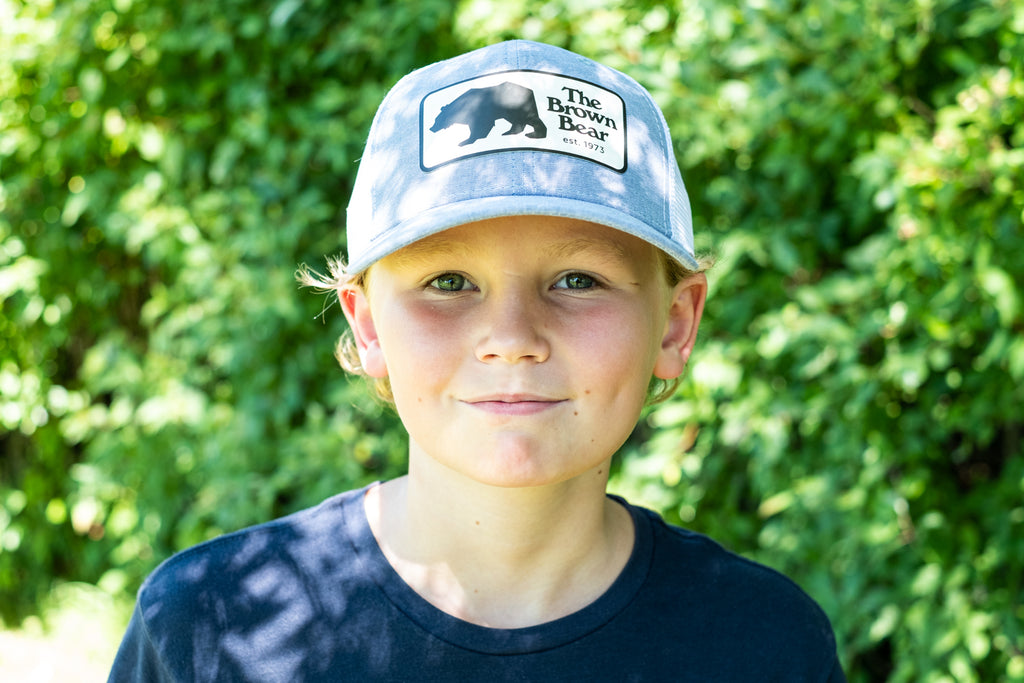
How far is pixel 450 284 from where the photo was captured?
1.52 m

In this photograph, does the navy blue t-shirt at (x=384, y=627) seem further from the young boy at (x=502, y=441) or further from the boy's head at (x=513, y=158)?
the boy's head at (x=513, y=158)

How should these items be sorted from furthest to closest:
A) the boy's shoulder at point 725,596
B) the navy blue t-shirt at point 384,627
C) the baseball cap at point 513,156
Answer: the boy's shoulder at point 725,596 < the navy blue t-shirt at point 384,627 < the baseball cap at point 513,156

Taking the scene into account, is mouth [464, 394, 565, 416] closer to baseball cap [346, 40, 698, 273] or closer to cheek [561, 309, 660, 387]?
cheek [561, 309, 660, 387]

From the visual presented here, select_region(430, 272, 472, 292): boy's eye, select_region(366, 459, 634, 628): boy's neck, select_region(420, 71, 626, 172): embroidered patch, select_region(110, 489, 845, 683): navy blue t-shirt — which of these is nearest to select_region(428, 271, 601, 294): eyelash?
select_region(430, 272, 472, 292): boy's eye

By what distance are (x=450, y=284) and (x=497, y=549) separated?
0.46 meters

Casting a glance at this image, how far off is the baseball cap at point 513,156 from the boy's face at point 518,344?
0.07 metres

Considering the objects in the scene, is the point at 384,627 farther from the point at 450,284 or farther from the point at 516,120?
the point at 516,120

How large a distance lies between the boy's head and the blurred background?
4.14ft

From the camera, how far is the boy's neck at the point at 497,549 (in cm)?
163

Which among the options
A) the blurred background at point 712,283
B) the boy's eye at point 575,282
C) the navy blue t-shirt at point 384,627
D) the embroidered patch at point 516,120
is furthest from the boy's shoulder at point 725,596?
the blurred background at point 712,283

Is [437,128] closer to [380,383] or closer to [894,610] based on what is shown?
[380,383]

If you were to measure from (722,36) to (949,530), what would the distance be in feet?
4.78

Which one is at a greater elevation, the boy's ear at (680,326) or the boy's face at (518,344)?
the boy's face at (518,344)

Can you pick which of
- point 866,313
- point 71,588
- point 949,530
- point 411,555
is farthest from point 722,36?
point 71,588
